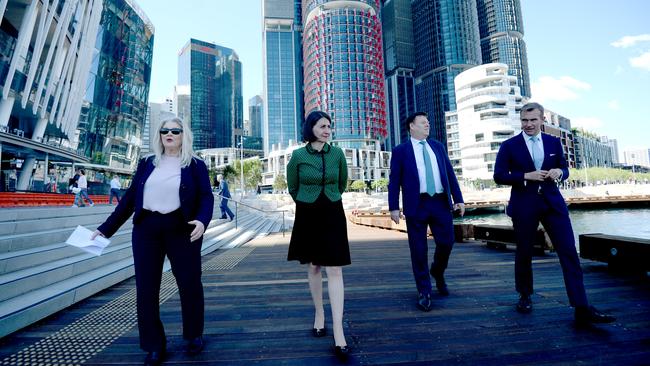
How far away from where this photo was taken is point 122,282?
4.58 metres

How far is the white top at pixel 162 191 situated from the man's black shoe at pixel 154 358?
1.01 metres

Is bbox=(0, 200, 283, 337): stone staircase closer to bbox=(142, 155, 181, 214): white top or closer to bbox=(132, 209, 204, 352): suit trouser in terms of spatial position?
bbox=(132, 209, 204, 352): suit trouser

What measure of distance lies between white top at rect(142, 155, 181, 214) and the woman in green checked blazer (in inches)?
34.7

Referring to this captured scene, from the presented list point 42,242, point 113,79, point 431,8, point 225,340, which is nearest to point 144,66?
point 113,79

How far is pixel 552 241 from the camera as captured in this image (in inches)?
110

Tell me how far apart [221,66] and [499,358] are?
182m

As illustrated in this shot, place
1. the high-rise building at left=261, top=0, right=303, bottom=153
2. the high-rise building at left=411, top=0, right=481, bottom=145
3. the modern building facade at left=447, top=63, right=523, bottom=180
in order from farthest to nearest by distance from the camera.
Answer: the high-rise building at left=261, top=0, right=303, bottom=153
the high-rise building at left=411, top=0, right=481, bottom=145
the modern building facade at left=447, top=63, right=523, bottom=180

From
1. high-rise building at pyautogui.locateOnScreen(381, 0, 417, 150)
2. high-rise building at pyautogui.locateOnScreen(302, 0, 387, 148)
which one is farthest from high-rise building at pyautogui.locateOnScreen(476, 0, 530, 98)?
high-rise building at pyautogui.locateOnScreen(302, 0, 387, 148)

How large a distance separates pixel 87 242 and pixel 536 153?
13.2 feet

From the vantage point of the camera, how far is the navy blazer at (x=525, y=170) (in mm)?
2811

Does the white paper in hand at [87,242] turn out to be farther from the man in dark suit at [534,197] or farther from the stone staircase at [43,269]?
the man in dark suit at [534,197]

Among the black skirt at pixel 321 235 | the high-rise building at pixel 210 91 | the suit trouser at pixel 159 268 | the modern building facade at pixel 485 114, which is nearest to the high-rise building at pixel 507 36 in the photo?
the modern building facade at pixel 485 114

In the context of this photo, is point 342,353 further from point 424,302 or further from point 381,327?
point 424,302

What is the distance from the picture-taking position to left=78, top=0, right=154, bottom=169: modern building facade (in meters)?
37.5
